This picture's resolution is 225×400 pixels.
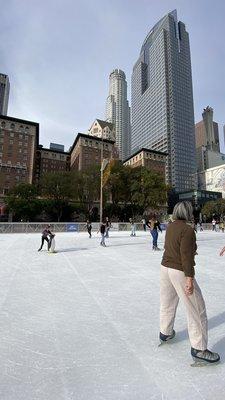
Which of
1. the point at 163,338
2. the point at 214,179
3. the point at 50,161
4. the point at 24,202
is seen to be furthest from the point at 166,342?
the point at 214,179

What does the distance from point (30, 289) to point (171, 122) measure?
18232cm

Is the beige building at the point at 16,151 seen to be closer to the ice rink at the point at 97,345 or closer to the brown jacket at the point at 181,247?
the ice rink at the point at 97,345

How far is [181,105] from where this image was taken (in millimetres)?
182125

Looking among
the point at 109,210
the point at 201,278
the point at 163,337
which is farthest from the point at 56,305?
the point at 109,210

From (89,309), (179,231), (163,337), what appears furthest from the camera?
(89,309)

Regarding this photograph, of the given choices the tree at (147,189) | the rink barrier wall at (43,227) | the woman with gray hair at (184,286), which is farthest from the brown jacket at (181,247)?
the tree at (147,189)

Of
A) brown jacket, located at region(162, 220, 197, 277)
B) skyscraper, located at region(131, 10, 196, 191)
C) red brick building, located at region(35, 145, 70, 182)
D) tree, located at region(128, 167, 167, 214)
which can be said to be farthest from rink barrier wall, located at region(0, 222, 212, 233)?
skyscraper, located at region(131, 10, 196, 191)

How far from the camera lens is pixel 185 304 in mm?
3236

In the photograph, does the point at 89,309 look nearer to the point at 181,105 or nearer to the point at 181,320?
the point at 181,320

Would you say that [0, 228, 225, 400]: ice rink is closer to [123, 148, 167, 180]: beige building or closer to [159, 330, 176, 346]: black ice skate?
[159, 330, 176, 346]: black ice skate

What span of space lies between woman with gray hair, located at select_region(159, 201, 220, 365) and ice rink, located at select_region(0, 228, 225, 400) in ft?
0.58

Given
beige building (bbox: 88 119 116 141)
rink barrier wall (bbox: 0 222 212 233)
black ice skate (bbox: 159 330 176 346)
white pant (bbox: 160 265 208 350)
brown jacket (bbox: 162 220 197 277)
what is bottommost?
black ice skate (bbox: 159 330 176 346)

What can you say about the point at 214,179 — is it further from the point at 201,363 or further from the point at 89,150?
the point at 201,363

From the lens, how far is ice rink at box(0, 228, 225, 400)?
258cm
